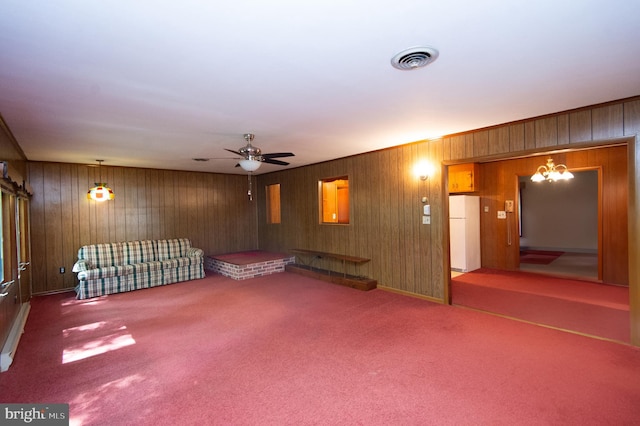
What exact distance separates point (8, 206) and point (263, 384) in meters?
3.60

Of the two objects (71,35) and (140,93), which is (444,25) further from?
(140,93)

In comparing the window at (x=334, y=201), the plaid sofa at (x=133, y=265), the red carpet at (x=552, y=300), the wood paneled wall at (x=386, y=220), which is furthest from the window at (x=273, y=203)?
the red carpet at (x=552, y=300)

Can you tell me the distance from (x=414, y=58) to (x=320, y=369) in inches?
99.2

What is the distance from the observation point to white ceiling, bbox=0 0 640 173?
5.25ft

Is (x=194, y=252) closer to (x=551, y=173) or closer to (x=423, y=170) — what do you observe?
(x=423, y=170)

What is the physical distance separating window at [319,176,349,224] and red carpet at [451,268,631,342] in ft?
9.05

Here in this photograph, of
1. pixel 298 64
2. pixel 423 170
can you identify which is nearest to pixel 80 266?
pixel 298 64

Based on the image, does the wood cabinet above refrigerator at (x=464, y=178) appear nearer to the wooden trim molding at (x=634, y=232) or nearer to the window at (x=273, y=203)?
the wooden trim molding at (x=634, y=232)

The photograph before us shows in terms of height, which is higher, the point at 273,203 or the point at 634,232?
the point at 273,203

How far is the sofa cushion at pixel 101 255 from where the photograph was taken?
571cm

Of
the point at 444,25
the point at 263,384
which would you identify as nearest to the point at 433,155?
the point at 444,25

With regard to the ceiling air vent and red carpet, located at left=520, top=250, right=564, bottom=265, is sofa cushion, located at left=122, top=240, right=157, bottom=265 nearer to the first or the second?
the ceiling air vent

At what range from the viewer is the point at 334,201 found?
24.1 ft

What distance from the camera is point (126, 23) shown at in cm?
164
